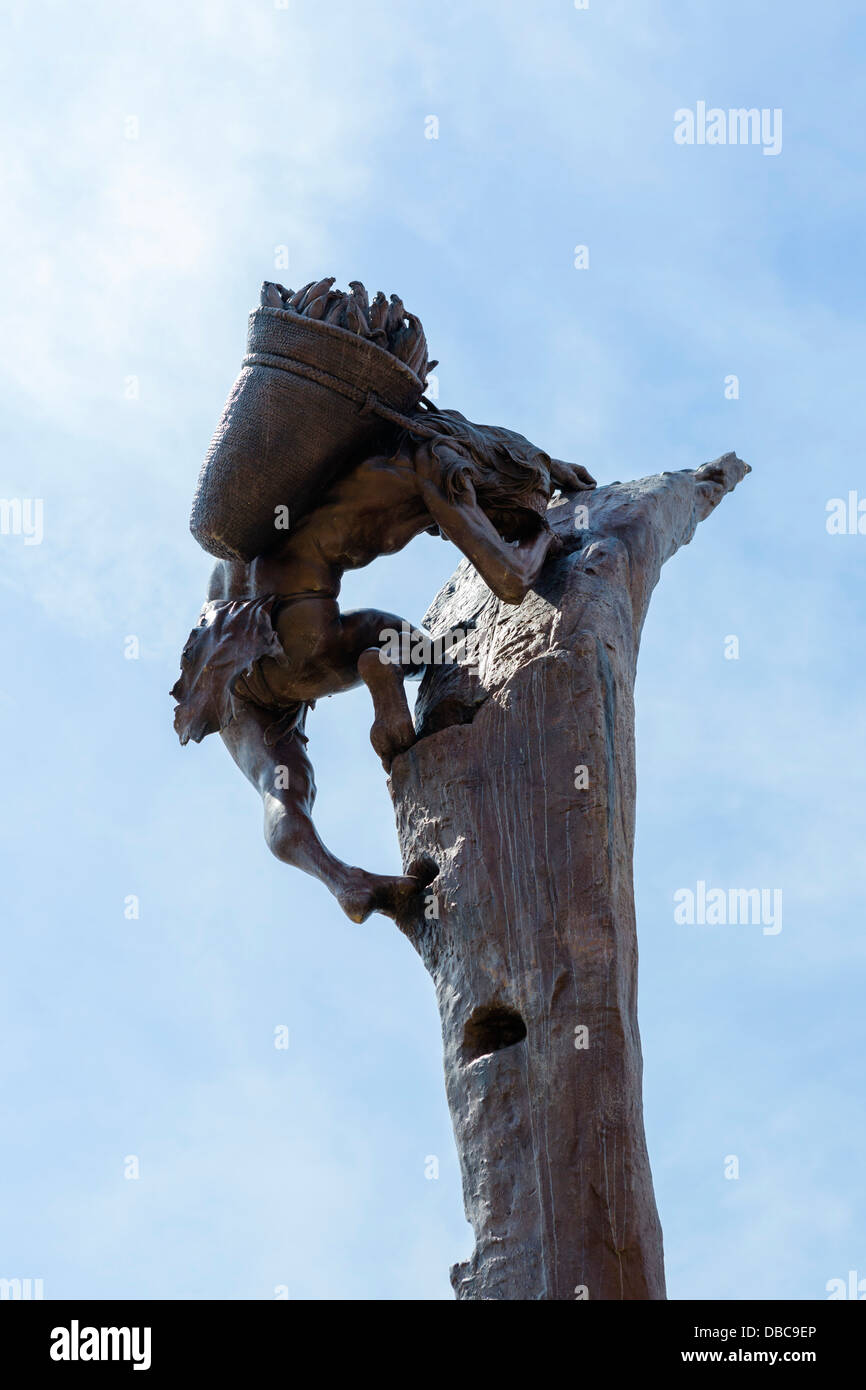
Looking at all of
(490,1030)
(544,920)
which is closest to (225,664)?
(544,920)

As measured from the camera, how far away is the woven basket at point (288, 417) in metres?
7.29

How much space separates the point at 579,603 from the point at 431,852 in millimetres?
1139

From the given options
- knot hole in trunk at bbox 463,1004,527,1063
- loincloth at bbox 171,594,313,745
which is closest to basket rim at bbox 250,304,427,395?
loincloth at bbox 171,594,313,745

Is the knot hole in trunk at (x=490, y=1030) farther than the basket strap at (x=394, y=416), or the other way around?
the basket strap at (x=394, y=416)

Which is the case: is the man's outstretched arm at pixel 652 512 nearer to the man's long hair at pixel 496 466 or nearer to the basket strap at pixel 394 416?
the man's long hair at pixel 496 466

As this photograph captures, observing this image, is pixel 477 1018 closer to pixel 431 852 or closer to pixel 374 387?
pixel 431 852

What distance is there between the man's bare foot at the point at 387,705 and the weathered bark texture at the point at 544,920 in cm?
8

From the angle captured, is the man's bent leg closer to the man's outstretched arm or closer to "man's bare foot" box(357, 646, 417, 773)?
"man's bare foot" box(357, 646, 417, 773)

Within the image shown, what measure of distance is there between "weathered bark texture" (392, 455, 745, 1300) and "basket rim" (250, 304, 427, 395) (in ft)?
3.34

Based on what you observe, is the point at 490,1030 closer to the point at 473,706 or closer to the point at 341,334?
the point at 473,706

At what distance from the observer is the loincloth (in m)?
7.38

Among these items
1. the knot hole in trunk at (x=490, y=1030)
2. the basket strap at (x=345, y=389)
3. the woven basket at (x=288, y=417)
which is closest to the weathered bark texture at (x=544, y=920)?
the knot hole in trunk at (x=490, y=1030)

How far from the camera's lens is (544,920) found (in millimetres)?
6660
